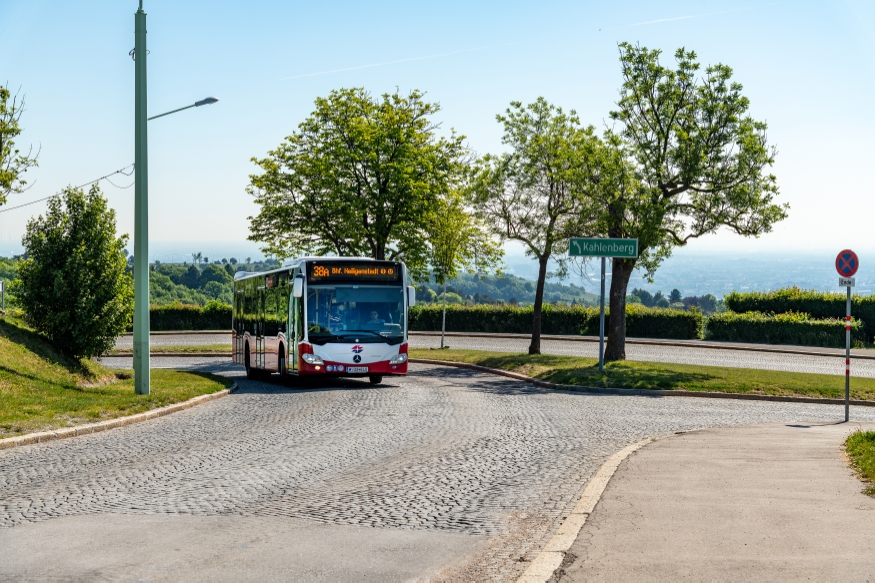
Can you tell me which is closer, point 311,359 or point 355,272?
point 311,359

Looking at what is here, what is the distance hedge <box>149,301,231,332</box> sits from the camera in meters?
58.7

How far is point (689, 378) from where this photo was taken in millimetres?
24516

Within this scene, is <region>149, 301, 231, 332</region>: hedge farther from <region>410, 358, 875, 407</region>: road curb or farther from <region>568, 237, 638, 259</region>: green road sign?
<region>568, 237, 638, 259</region>: green road sign

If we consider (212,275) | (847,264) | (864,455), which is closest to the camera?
(864,455)

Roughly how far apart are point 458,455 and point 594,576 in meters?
5.81

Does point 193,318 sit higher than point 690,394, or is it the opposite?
point 193,318

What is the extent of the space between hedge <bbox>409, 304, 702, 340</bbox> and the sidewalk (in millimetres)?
38251

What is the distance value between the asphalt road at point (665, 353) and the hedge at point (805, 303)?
7.96 metres

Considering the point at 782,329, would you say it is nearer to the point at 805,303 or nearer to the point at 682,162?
the point at 805,303

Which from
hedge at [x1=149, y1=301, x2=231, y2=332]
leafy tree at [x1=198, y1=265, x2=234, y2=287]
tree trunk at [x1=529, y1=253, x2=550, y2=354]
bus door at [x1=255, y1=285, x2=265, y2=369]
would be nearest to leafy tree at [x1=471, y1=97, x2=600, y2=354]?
tree trunk at [x1=529, y1=253, x2=550, y2=354]

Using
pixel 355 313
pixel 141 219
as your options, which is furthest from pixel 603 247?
pixel 141 219

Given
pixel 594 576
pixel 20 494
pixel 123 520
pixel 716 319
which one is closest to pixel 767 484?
pixel 594 576

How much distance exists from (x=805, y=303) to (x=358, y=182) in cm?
2435

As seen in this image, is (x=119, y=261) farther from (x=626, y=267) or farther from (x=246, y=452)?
(x=626, y=267)
